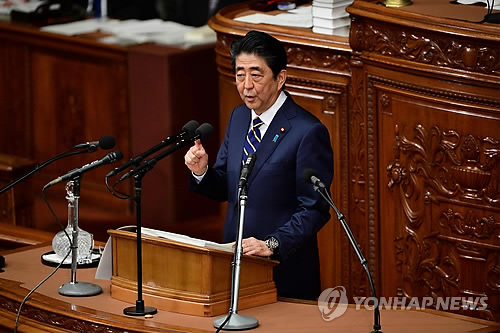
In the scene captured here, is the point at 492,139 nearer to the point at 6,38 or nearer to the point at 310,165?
the point at 310,165

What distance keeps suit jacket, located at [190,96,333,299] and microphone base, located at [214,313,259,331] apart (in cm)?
43

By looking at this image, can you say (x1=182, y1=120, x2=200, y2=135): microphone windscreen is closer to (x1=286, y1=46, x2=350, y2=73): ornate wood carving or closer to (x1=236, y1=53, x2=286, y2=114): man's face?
(x1=236, y1=53, x2=286, y2=114): man's face

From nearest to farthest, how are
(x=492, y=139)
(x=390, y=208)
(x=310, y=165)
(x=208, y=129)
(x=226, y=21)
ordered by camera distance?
(x=208, y=129), (x=310, y=165), (x=492, y=139), (x=390, y=208), (x=226, y=21)

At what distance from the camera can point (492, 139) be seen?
5320mm

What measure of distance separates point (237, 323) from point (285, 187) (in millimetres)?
716

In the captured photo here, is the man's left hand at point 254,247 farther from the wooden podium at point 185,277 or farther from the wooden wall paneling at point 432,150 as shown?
the wooden wall paneling at point 432,150

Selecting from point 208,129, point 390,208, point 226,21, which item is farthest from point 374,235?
point 208,129

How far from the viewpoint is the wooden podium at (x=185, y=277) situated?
13.7ft

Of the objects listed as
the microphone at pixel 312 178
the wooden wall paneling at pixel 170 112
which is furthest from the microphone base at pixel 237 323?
the wooden wall paneling at pixel 170 112

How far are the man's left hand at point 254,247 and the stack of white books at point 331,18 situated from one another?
2.18 meters

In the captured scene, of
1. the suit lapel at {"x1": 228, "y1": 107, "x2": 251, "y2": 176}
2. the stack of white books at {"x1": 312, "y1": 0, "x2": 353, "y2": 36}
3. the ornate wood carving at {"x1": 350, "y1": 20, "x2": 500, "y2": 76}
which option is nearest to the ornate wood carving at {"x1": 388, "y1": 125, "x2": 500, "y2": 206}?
the ornate wood carving at {"x1": 350, "y1": 20, "x2": 500, "y2": 76}

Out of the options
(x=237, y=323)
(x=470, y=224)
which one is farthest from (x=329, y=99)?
(x=237, y=323)

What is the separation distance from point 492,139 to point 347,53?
3.44 feet

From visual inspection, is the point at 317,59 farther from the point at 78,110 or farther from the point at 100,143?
the point at 78,110
